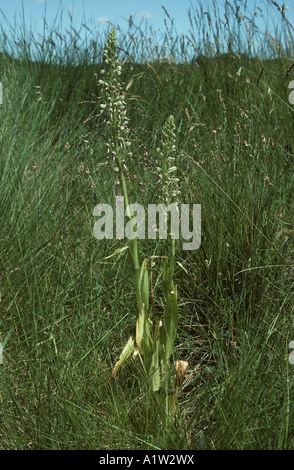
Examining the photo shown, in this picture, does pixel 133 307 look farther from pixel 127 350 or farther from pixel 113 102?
pixel 113 102

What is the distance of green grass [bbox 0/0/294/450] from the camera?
1.21 m

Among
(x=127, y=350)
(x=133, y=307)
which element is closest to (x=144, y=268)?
(x=127, y=350)

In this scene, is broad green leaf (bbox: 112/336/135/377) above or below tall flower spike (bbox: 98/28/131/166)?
below

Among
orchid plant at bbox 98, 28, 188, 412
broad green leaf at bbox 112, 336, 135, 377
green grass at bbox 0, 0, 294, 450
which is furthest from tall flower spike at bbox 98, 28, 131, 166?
broad green leaf at bbox 112, 336, 135, 377

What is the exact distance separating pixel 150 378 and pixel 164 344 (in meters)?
0.09

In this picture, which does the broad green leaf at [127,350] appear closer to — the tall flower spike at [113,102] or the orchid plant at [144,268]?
the orchid plant at [144,268]

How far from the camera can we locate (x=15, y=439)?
124cm

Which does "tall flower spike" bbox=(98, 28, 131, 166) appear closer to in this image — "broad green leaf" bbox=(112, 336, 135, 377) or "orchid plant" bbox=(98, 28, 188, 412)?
"orchid plant" bbox=(98, 28, 188, 412)

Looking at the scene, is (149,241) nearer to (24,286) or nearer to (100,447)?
(24,286)

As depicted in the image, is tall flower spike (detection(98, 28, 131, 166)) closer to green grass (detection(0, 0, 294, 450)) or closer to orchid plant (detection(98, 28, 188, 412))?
orchid plant (detection(98, 28, 188, 412))

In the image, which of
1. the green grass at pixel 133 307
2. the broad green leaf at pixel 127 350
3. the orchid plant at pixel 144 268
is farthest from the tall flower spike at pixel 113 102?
the broad green leaf at pixel 127 350

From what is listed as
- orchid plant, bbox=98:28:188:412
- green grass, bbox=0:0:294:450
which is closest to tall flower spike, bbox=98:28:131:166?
orchid plant, bbox=98:28:188:412

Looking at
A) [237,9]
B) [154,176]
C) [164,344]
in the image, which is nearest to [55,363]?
[164,344]

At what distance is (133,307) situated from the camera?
1.70 m
